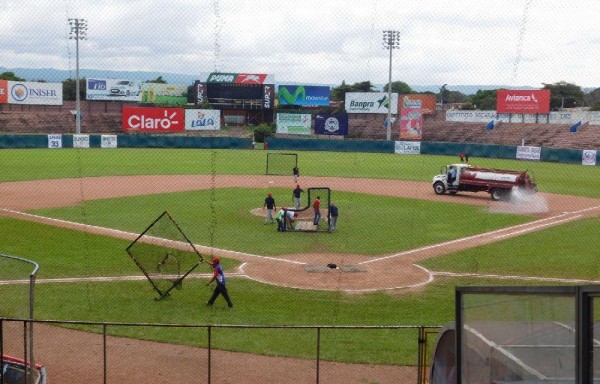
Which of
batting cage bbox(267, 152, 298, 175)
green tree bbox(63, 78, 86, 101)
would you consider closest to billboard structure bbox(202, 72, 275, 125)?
green tree bbox(63, 78, 86, 101)

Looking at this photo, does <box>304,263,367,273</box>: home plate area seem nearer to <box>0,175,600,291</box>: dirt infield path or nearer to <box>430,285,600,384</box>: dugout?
<box>0,175,600,291</box>: dirt infield path

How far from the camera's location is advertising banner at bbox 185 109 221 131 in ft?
301

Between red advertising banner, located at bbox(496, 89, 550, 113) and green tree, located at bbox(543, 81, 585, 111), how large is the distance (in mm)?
37780

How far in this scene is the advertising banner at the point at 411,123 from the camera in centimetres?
9050

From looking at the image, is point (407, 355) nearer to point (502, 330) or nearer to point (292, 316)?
point (292, 316)

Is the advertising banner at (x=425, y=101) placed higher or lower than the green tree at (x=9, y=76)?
lower

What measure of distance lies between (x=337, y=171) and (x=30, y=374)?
49.0m

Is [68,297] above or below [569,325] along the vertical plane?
below

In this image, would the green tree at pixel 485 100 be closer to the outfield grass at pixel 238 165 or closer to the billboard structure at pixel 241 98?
the billboard structure at pixel 241 98

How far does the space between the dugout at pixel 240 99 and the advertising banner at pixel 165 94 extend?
647 centimetres

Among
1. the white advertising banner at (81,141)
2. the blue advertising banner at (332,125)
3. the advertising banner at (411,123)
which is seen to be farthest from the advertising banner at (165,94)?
the advertising banner at (411,123)

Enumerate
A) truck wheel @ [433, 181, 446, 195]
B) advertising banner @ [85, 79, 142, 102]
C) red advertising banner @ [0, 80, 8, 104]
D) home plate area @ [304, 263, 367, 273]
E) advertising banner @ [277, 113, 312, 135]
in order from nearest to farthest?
home plate area @ [304, 263, 367, 273] < truck wheel @ [433, 181, 446, 195] < red advertising banner @ [0, 80, 8, 104] < advertising banner @ [277, 113, 312, 135] < advertising banner @ [85, 79, 142, 102]

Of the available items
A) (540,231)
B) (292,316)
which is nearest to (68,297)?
(292,316)

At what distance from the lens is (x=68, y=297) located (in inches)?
782
